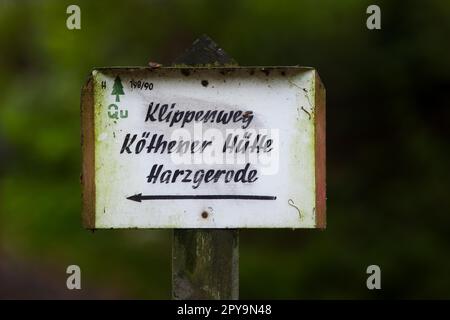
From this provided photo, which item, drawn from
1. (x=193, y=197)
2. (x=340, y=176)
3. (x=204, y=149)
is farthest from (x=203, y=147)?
(x=340, y=176)

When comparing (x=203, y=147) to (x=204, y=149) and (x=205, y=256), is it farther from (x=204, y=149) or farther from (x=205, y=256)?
(x=205, y=256)

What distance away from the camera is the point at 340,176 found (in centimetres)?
725

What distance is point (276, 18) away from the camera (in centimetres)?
748

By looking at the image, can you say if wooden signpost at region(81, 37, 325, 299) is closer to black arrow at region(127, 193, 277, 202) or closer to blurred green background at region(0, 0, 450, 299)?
black arrow at region(127, 193, 277, 202)

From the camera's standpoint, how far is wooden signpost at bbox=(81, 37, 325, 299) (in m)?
2.13

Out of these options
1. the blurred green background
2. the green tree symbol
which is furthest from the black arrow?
the blurred green background

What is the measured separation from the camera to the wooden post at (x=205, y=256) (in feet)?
7.07

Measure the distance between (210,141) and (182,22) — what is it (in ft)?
22.6

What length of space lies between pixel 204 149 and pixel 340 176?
5210 mm

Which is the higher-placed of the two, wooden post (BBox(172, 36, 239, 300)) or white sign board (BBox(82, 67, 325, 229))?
white sign board (BBox(82, 67, 325, 229))

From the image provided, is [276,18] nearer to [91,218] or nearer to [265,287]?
[265,287]

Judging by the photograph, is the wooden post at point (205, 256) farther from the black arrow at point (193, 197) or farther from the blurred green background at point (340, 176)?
the blurred green background at point (340, 176)

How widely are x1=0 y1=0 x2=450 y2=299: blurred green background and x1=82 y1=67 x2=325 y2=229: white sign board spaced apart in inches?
158

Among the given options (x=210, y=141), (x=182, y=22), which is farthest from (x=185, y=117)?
(x=182, y=22)
